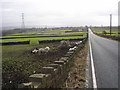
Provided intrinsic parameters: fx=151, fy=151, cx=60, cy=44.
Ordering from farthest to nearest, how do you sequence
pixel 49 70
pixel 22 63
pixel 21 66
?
pixel 22 63, pixel 21 66, pixel 49 70

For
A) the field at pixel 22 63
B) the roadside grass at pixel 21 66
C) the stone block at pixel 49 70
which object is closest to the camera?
the stone block at pixel 49 70

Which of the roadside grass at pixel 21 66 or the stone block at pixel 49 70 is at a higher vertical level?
the stone block at pixel 49 70

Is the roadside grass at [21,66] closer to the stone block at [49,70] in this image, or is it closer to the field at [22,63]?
the field at [22,63]

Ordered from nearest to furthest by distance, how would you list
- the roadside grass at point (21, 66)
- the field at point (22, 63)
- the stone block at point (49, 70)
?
the stone block at point (49, 70), the roadside grass at point (21, 66), the field at point (22, 63)

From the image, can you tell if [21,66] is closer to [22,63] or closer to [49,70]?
[22,63]

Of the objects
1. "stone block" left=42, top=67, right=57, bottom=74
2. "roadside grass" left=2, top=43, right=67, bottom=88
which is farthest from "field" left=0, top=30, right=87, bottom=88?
"stone block" left=42, top=67, right=57, bottom=74

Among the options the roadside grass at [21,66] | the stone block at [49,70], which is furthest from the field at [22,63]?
the stone block at [49,70]

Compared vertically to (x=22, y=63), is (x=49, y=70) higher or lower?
higher

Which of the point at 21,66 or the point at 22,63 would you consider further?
the point at 22,63

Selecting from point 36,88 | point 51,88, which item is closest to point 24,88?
point 36,88

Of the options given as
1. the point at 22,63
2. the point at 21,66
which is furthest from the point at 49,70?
the point at 22,63

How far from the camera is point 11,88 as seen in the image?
24.7 ft

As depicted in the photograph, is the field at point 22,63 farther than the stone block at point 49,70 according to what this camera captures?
Yes

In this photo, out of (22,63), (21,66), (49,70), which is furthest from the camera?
(22,63)
